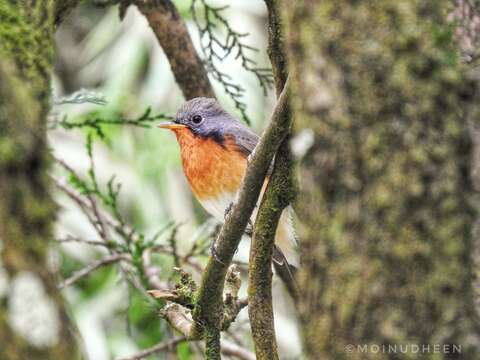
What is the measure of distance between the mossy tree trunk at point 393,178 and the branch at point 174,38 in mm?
3051

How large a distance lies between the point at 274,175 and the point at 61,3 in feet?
4.01

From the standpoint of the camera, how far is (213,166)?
15.6ft

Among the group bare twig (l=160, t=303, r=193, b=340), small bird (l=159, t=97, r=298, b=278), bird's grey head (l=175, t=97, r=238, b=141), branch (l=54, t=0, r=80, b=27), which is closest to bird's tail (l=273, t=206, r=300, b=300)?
small bird (l=159, t=97, r=298, b=278)

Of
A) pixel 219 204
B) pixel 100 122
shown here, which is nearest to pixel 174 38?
pixel 100 122

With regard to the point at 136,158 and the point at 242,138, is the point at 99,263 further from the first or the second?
the point at 136,158

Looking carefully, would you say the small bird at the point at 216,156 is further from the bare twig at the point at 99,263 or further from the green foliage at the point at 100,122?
the bare twig at the point at 99,263

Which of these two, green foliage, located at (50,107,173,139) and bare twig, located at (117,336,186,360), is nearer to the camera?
bare twig, located at (117,336,186,360)

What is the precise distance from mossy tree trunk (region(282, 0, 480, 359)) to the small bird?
9.84ft

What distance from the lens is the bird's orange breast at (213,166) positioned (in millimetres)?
4723

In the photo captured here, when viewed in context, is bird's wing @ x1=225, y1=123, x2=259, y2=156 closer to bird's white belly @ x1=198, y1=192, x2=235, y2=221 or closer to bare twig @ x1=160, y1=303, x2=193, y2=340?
bird's white belly @ x1=198, y1=192, x2=235, y2=221

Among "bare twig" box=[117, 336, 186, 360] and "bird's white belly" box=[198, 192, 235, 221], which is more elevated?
"bird's white belly" box=[198, 192, 235, 221]

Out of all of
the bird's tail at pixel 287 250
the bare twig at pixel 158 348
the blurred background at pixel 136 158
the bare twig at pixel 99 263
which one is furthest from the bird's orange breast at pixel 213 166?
the blurred background at pixel 136 158

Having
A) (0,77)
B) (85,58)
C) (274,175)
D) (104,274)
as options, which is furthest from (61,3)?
(85,58)

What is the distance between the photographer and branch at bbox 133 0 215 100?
4496mm
